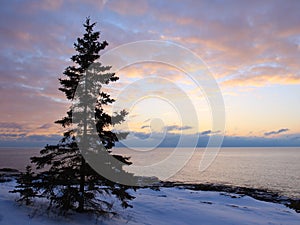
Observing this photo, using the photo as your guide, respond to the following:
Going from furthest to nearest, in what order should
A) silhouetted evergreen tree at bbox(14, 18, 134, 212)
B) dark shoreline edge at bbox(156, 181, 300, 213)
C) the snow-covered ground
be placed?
dark shoreline edge at bbox(156, 181, 300, 213)
silhouetted evergreen tree at bbox(14, 18, 134, 212)
the snow-covered ground

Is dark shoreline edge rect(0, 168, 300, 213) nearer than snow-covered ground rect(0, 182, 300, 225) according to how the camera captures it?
No

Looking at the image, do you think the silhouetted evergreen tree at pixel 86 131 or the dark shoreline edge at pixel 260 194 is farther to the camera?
the dark shoreline edge at pixel 260 194

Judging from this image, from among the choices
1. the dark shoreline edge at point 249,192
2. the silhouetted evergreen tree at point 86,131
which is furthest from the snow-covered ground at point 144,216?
the dark shoreline edge at point 249,192

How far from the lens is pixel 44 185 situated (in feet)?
36.2

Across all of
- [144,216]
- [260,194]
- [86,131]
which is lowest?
[260,194]

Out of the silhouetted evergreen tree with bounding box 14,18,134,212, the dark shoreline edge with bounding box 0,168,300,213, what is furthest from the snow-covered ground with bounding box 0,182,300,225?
the dark shoreline edge with bounding box 0,168,300,213

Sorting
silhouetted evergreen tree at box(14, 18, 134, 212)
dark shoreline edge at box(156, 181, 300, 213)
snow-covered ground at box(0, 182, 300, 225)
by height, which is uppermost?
silhouetted evergreen tree at box(14, 18, 134, 212)

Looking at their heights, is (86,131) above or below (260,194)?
above

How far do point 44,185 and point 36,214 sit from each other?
47.9 inches

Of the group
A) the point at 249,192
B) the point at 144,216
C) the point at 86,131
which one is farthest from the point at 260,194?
the point at 86,131

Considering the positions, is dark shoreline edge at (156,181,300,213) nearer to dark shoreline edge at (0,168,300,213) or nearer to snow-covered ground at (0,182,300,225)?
dark shoreline edge at (0,168,300,213)

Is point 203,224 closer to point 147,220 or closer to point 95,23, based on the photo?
point 147,220

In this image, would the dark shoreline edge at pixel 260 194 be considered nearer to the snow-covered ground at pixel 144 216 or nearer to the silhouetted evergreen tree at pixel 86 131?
the snow-covered ground at pixel 144 216

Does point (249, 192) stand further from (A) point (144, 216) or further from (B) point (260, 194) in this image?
(A) point (144, 216)
